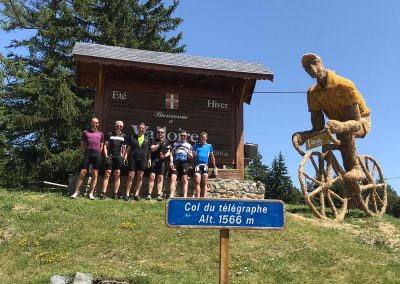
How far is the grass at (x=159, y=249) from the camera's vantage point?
7.62 meters

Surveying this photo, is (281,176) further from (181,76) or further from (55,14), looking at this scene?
(181,76)

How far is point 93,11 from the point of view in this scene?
3097cm

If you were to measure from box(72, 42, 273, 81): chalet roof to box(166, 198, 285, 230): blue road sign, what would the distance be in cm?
918

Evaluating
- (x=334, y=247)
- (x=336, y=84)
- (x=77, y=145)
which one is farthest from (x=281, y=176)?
(x=334, y=247)

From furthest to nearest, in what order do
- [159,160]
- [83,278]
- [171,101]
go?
[171,101] → [159,160] → [83,278]

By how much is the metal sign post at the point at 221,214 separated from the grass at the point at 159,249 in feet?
8.84

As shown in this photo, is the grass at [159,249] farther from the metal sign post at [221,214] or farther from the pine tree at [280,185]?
the pine tree at [280,185]

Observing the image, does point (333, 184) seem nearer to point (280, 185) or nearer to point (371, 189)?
point (371, 189)

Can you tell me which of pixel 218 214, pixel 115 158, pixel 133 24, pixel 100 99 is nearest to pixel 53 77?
pixel 133 24

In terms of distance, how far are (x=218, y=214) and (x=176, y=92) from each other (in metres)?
10.0

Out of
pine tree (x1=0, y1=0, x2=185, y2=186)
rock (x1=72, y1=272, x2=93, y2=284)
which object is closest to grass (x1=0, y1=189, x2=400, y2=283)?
rock (x1=72, y1=272, x2=93, y2=284)

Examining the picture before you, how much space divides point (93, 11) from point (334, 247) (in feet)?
85.6

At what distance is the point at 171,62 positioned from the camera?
1395 centimetres

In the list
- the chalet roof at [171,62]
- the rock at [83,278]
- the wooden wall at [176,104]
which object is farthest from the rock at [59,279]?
the chalet roof at [171,62]
